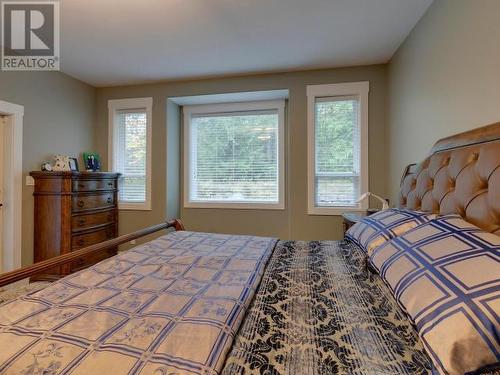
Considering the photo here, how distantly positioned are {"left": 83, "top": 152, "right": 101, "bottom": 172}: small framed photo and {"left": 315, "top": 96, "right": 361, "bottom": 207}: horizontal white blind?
10.3ft

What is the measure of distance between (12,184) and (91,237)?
1.00 m

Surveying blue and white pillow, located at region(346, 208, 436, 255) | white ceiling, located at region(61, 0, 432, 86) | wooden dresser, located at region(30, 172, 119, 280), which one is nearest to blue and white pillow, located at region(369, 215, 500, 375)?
blue and white pillow, located at region(346, 208, 436, 255)

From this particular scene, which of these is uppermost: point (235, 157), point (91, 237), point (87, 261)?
point (235, 157)

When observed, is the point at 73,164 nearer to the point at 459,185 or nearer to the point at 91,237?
the point at 91,237

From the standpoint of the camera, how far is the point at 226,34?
8.33ft

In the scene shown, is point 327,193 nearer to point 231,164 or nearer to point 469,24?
point 231,164

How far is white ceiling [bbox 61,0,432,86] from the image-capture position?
214cm

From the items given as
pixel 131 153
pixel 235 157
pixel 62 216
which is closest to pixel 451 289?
pixel 235 157

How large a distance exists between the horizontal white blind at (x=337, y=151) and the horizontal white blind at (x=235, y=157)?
0.67 m

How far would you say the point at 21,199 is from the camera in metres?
3.00

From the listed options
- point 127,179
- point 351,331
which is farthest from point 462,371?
point 127,179

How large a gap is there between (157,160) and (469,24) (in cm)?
353

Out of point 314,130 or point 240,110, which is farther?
point 240,110

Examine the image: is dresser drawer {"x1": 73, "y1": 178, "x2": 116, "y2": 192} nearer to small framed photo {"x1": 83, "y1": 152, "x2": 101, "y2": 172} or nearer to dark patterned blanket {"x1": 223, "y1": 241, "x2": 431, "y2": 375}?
small framed photo {"x1": 83, "y1": 152, "x2": 101, "y2": 172}
